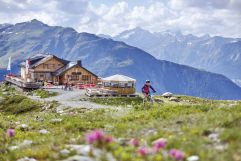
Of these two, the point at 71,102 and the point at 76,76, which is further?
the point at 76,76

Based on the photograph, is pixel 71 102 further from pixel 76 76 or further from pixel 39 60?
pixel 39 60

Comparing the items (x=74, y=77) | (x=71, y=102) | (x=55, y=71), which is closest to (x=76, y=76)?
(x=74, y=77)

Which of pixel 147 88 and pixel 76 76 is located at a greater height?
pixel 76 76

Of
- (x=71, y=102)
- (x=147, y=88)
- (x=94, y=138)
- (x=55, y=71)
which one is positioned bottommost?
(x=71, y=102)

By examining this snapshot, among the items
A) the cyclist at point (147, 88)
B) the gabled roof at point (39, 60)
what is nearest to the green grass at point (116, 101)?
the cyclist at point (147, 88)

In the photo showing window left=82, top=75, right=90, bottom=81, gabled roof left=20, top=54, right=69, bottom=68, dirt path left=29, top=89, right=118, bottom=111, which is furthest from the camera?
gabled roof left=20, top=54, right=69, bottom=68

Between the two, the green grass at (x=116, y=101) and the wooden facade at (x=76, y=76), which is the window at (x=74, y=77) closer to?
the wooden facade at (x=76, y=76)

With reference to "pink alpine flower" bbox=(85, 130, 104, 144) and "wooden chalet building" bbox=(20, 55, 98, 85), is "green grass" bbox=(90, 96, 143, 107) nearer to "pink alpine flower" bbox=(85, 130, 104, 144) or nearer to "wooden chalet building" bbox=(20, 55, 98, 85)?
"wooden chalet building" bbox=(20, 55, 98, 85)

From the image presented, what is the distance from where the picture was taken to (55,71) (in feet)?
394

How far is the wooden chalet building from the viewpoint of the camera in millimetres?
112062

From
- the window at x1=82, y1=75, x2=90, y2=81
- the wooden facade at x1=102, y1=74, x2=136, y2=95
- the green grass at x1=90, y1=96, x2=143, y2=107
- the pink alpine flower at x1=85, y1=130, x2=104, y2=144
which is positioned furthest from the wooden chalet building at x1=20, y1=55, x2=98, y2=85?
the pink alpine flower at x1=85, y1=130, x2=104, y2=144

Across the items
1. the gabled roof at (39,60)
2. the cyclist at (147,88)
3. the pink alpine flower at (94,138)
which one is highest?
the gabled roof at (39,60)

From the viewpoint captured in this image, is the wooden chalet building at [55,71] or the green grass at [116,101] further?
the wooden chalet building at [55,71]

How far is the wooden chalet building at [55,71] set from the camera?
11206cm
